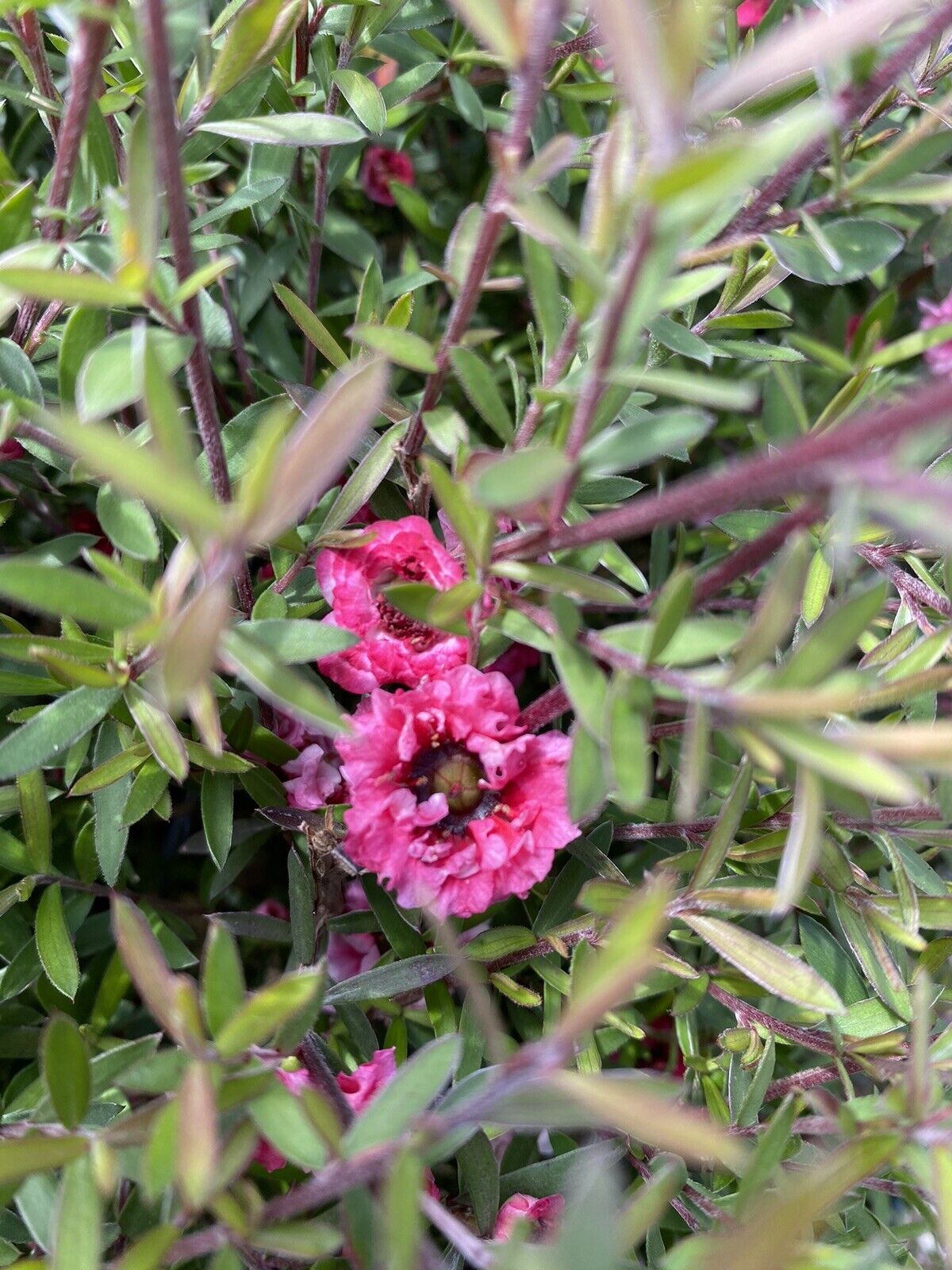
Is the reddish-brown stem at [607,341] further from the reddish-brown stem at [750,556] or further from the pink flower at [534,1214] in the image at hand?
Result: the pink flower at [534,1214]

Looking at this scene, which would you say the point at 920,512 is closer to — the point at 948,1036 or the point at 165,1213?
the point at 948,1036

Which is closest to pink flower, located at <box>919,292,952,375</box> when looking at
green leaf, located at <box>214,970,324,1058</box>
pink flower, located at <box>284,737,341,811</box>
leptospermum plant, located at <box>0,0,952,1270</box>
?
leptospermum plant, located at <box>0,0,952,1270</box>

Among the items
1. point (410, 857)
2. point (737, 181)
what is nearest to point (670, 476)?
point (410, 857)

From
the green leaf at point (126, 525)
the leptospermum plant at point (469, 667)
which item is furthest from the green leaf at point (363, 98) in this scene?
the green leaf at point (126, 525)

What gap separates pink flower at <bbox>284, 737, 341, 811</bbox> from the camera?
1.93 ft

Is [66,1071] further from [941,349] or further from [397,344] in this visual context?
[941,349]

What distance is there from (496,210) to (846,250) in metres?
0.18

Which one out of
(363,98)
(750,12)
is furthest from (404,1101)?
(750,12)

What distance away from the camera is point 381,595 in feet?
1.82

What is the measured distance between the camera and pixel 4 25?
619 millimetres

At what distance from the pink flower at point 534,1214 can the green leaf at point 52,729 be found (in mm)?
335

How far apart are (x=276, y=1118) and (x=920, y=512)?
1.01ft

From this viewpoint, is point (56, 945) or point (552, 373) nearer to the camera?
point (552, 373)

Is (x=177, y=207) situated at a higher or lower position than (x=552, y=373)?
higher
